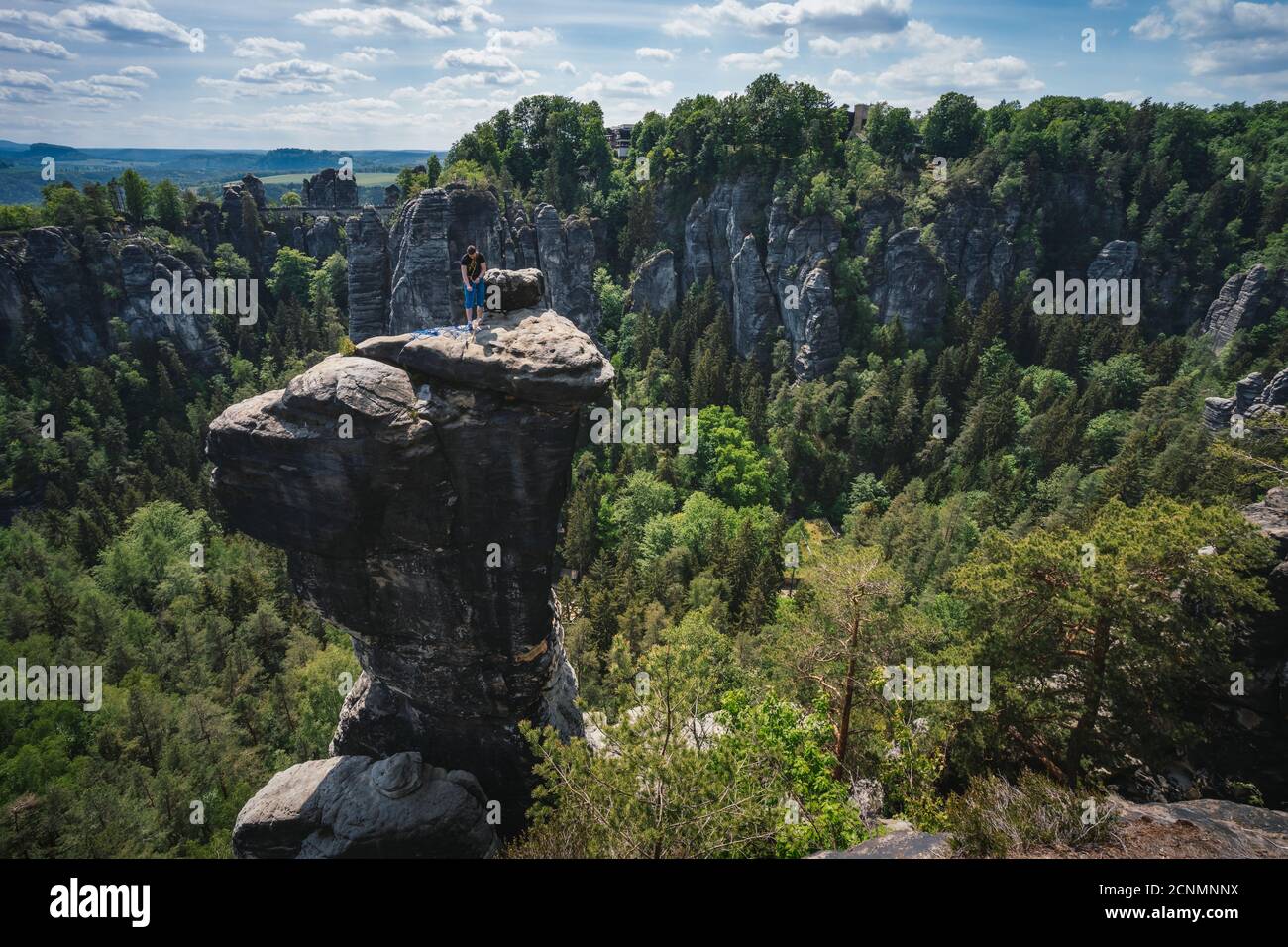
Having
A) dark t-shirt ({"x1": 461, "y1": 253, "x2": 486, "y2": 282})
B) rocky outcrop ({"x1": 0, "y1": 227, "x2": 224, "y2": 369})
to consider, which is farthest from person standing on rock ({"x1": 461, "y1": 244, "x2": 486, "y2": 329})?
rocky outcrop ({"x1": 0, "y1": 227, "x2": 224, "y2": 369})

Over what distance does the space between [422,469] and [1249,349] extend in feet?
228

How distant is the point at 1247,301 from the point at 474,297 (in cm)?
7149

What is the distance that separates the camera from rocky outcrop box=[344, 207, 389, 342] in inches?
2389

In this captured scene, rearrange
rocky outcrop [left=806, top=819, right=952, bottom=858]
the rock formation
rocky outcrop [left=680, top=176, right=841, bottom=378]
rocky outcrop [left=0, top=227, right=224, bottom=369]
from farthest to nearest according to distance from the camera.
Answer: rocky outcrop [left=0, top=227, right=224, bottom=369] < rocky outcrop [left=680, top=176, right=841, bottom=378] < the rock formation < rocky outcrop [left=806, top=819, right=952, bottom=858]

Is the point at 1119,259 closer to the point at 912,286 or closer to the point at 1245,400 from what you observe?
the point at 912,286

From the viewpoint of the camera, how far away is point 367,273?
200 feet

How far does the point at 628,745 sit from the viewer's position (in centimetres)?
1338

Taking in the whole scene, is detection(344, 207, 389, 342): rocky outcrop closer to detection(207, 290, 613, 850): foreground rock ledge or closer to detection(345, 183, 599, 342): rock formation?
detection(345, 183, 599, 342): rock formation

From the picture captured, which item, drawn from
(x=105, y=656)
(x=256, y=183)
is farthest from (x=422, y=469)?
(x=256, y=183)

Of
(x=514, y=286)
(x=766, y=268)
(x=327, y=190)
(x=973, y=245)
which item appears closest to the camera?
(x=514, y=286)

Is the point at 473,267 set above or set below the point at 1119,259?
below

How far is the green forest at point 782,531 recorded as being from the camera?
14875 millimetres

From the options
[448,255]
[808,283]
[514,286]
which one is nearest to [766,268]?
[808,283]

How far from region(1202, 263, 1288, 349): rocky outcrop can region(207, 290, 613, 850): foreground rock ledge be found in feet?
225
